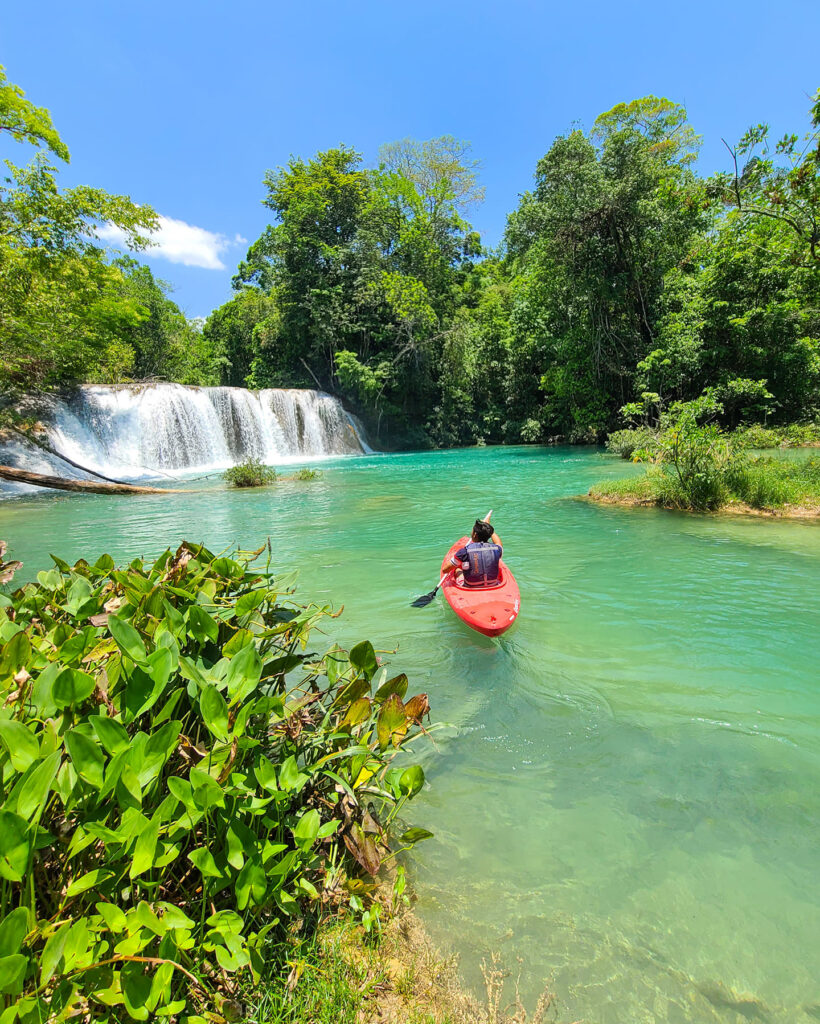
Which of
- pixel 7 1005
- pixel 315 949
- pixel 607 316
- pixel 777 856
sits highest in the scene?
pixel 607 316

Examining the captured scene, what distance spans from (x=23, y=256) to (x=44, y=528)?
9051 millimetres

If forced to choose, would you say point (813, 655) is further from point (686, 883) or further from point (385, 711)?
point (385, 711)

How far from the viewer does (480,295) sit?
35938 mm

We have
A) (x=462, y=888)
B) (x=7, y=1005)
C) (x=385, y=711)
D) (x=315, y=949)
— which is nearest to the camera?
(x=7, y=1005)

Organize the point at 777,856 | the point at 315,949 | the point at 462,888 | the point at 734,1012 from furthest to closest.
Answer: the point at 777,856, the point at 462,888, the point at 734,1012, the point at 315,949

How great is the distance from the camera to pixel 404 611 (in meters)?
5.69

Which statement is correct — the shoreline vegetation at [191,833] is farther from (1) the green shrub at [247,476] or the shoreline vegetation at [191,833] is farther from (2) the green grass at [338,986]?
(1) the green shrub at [247,476]

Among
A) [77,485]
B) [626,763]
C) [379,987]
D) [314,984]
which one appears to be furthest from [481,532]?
[77,485]

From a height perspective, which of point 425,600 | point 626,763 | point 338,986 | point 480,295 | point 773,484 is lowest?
point 626,763

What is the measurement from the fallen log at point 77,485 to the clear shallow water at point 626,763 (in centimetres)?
447

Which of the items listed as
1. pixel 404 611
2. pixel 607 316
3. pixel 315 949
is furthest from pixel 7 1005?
pixel 607 316

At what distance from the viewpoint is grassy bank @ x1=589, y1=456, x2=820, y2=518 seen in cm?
922

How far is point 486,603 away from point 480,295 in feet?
116

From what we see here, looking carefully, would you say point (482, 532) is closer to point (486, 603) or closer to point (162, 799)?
point (486, 603)
